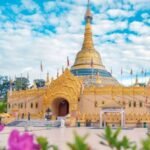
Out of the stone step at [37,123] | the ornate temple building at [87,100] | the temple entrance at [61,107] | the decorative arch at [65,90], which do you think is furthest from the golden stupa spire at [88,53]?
the stone step at [37,123]

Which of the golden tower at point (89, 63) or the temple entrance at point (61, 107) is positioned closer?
the temple entrance at point (61, 107)

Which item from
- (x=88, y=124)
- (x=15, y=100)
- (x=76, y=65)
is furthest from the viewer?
(x=76, y=65)

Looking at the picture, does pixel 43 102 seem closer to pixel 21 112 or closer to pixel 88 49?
pixel 21 112

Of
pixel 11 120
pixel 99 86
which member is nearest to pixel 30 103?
pixel 11 120

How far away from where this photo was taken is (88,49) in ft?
168

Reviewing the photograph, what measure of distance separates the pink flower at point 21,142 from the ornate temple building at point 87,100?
31406mm

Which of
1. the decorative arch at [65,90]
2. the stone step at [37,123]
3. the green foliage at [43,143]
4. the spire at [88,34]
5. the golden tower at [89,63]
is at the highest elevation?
the spire at [88,34]

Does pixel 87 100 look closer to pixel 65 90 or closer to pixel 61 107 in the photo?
pixel 65 90

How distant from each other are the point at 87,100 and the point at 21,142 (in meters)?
39.1

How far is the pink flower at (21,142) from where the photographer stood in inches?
58.0

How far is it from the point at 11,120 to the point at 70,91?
7.06m

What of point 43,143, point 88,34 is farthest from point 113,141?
point 88,34

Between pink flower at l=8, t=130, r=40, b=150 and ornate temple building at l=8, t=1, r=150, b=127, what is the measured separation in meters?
31.4

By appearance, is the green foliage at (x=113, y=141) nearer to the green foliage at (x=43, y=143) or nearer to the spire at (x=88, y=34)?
the green foliage at (x=43, y=143)
